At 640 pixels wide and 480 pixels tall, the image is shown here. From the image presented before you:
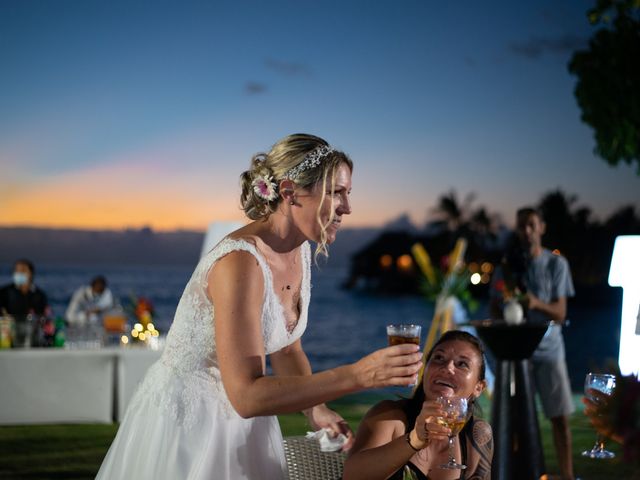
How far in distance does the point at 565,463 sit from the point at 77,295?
19.5 feet

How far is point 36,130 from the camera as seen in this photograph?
85.7 ft

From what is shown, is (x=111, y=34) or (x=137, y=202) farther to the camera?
(x=137, y=202)

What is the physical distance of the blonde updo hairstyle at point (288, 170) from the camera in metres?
2.27

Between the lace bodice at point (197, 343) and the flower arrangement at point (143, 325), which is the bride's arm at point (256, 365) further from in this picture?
the flower arrangement at point (143, 325)

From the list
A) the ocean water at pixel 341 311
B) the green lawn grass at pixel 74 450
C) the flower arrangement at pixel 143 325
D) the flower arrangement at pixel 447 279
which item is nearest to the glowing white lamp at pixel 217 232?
the green lawn grass at pixel 74 450

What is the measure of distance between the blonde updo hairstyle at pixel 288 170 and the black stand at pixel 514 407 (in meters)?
2.52

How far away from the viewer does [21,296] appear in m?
8.42

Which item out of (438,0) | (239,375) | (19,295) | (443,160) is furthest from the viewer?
(443,160)

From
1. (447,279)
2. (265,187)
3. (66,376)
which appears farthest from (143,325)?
(265,187)

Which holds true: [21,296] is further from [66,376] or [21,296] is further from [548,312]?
[548,312]

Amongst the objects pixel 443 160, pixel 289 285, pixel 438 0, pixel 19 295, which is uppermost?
pixel 438 0

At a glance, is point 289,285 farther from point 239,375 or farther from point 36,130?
point 36,130

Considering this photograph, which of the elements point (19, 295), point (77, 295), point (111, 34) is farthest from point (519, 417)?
point (111, 34)

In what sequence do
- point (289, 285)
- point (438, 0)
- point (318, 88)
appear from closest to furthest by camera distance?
point (289, 285)
point (438, 0)
point (318, 88)
